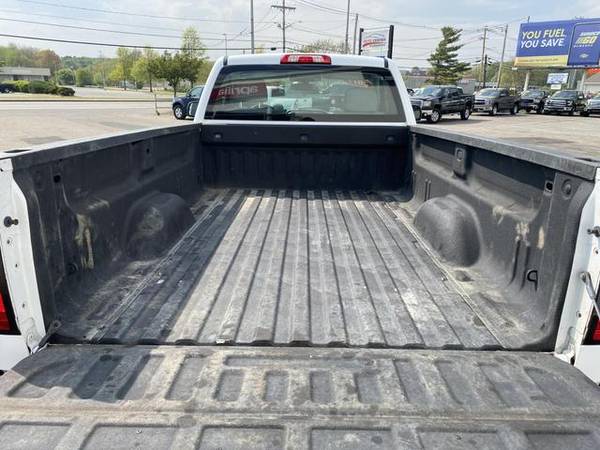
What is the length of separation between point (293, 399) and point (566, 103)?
41275mm

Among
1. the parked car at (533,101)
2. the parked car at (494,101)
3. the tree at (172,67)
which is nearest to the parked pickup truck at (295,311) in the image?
the parked car at (494,101)

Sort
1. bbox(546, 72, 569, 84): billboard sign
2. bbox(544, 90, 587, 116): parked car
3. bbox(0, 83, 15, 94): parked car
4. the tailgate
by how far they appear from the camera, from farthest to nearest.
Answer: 1. bbox(0, 83, 15, 94): parked car
2. bbox(546, 72, 569, 84): billboard sign
3. bbox(544, 90, 587, 116): parked car
4. the tailgate

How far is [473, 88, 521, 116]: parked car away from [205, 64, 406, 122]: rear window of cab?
1280 inches

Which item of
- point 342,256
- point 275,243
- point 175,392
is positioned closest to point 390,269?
point 342,256

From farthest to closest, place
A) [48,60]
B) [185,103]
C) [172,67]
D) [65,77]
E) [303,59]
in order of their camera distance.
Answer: [48,60]
[65,77]
[172,67]
[185,103]
[303,59]

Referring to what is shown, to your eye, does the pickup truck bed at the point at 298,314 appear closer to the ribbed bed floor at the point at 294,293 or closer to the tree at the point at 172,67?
the ribbed bed floor at the point at 294,293

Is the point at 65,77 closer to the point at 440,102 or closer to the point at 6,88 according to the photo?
the point at 6,88

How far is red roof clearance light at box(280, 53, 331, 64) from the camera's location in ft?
15.0

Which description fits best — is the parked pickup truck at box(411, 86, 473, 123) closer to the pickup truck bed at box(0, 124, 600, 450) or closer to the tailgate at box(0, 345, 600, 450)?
the pickup truck bed at box(0, 124, 600, 450)

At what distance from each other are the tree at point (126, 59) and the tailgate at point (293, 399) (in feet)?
350

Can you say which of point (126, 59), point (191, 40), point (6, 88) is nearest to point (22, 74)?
point (126, 59)

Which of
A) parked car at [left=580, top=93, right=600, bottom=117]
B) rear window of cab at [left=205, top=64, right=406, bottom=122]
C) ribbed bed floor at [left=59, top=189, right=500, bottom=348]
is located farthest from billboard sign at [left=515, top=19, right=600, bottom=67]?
ribbed bed floor at [left=59, top=189, right=500, bottom=348]

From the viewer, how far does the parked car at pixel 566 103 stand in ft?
117

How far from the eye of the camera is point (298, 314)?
2.24 meters
